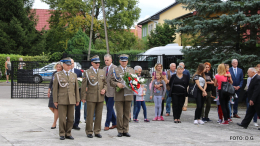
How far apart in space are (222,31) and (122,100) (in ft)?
29.0

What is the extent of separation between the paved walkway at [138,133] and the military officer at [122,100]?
29 cm

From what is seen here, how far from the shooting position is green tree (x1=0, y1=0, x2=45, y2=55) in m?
34.8

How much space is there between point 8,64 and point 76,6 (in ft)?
71.5

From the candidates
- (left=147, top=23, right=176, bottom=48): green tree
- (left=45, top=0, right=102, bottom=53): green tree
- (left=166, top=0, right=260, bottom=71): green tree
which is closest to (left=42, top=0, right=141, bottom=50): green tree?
(left=45, top=0, right=102, bottom=53): green tree

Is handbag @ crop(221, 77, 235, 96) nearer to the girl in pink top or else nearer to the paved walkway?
the girl in pink top

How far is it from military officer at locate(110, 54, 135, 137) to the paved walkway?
287mm

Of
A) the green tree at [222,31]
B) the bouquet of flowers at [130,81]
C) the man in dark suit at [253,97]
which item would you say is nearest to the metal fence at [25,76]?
the green tree at [222,31]

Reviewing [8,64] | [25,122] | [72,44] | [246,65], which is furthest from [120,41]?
[25,122]

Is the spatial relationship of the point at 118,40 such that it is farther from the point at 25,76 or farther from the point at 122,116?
the point at 122,116

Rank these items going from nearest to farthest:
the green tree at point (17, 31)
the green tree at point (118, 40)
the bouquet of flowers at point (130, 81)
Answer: the bouquet of flowers at point (130, 81), the green tree at point (17, 31), the green tree at point (118, 40)

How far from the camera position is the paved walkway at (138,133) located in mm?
7391

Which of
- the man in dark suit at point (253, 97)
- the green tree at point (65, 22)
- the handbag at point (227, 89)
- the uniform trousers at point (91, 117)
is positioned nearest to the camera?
the uniform trousers at point (91, 117)

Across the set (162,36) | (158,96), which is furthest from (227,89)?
(162,36)

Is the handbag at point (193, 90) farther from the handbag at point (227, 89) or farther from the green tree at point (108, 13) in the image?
the green tree at point (108, 13)
